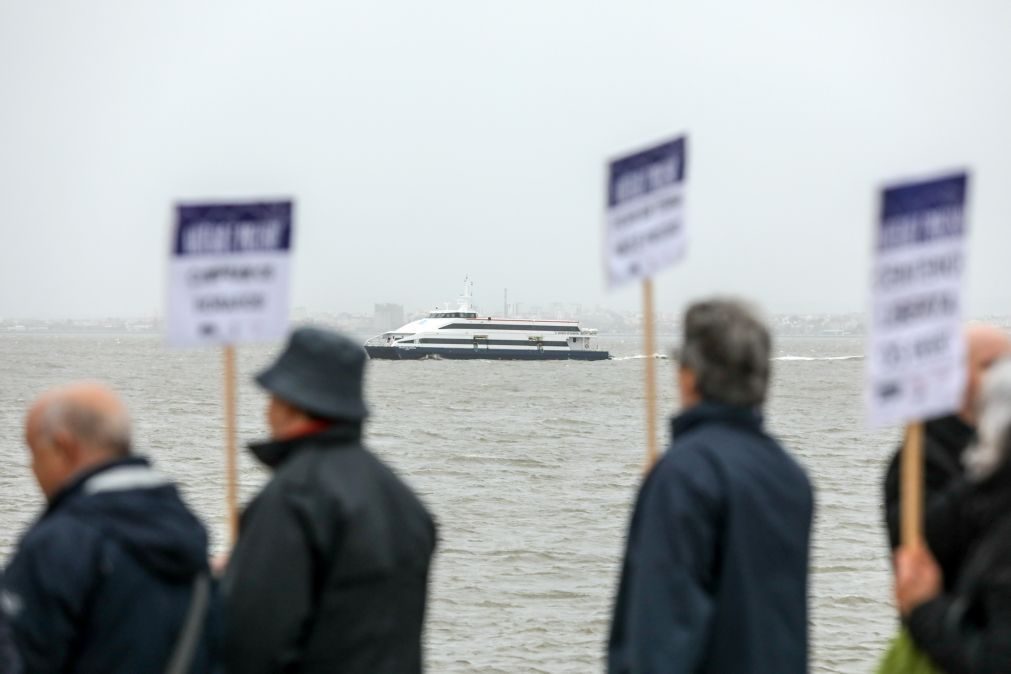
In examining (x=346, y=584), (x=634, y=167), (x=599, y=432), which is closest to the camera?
(x=346, y=584)

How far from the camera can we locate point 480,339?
270ft

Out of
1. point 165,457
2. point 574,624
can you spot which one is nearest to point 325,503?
point 574,624

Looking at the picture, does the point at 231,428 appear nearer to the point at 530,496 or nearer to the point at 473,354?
the point at 530,496

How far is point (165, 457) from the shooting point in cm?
2478

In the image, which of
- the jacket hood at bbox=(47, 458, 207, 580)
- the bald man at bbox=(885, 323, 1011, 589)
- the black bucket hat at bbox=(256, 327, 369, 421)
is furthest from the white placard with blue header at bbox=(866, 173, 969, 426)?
the jacket hood at bbox=(47, 458, 207, 580)

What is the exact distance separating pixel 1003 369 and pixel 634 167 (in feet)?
4.69

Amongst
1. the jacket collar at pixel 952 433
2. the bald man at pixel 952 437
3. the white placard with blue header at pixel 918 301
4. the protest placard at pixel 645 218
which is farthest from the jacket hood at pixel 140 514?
the jacket collar at pixel 952 433

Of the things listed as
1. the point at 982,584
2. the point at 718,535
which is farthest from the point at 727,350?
the point at 982,584

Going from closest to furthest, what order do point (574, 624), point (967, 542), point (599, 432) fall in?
point (967, 542), point (574, 624), point (599, 432)

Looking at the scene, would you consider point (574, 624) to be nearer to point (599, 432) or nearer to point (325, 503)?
point (325, 503)

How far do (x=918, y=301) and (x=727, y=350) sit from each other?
16.7 inches

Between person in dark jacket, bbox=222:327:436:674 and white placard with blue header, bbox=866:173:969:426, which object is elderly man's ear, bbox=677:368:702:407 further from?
person in dark jacket, bbox=222:327:436:674

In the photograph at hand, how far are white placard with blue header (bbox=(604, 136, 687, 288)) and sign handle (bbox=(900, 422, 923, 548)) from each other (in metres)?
0.98

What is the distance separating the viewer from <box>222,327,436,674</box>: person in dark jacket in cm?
311
